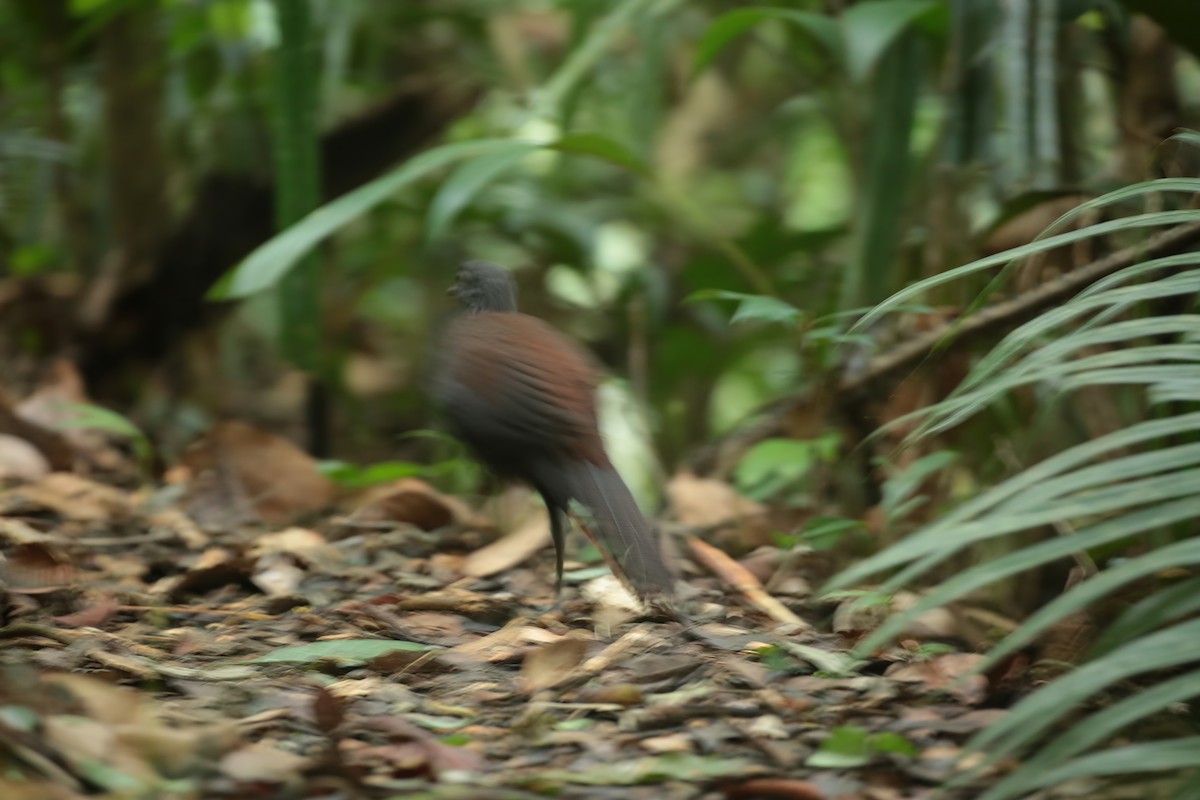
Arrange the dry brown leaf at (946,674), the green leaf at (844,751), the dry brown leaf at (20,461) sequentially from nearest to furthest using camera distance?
the green leaf at (844,751) → the dry brown leaf at (946,674) → the dry brown leaf at (20,461)

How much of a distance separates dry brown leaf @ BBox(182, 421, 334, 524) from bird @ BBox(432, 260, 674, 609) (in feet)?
2.41

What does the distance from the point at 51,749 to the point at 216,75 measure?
4.36m

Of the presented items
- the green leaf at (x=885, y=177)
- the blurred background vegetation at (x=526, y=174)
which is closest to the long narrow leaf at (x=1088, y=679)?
the blurred background vegetation at (x=526, y=174)

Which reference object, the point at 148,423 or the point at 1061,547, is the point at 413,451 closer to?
the point at 148,423

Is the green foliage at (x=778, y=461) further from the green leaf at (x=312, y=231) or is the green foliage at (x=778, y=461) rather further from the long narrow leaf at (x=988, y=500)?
the long narrow leaf at (x=988, y=500)

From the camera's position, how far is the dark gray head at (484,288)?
382 centimetres

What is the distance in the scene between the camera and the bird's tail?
270 centimetres

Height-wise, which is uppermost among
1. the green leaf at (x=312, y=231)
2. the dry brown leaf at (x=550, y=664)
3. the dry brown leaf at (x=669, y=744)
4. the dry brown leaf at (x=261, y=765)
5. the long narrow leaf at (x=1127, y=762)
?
the green leaf at (x=312, y=231)

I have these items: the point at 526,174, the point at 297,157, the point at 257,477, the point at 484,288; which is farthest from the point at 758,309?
the point at 526,174

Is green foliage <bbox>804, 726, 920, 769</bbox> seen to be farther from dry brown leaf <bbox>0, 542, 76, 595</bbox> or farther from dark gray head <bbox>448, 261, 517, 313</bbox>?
dark gray head <bbox>448, 261, 517, 313</bbox>

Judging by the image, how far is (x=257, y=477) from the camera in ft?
12.6

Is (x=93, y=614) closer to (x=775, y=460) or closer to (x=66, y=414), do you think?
(x=775, y=460)

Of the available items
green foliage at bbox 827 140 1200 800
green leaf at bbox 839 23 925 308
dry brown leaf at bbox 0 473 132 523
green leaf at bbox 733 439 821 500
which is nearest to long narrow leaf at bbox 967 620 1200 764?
A: green foliage at bbox 827 140 1200 800

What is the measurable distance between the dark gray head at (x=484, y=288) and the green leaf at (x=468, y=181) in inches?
7.2
